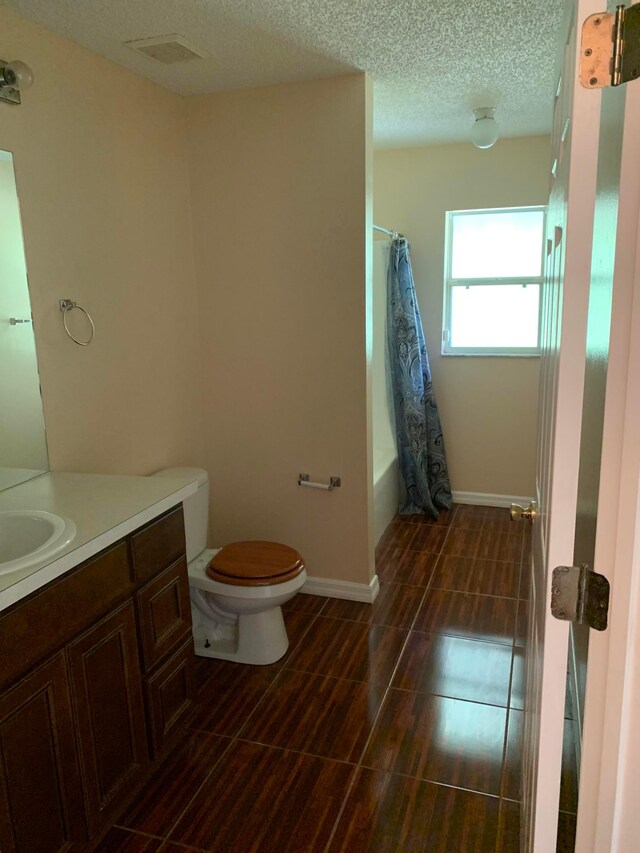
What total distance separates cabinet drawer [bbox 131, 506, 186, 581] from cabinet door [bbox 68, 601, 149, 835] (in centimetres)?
12

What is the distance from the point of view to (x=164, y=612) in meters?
1.92

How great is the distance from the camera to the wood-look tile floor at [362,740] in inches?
68.7

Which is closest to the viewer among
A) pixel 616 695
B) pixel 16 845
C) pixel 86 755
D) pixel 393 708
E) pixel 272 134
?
pixel 616 695

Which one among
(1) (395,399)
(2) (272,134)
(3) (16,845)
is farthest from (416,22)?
(3) (16,845)

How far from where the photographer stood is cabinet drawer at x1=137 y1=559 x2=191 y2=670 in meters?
1.81

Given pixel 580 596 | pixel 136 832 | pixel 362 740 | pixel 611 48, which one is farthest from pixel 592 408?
pixel 136 832

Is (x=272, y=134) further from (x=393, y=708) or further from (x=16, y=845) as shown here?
(x=16, y=845)

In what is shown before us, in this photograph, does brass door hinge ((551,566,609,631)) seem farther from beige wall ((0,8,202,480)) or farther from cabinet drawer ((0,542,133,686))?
beige wall ((0,8,202,480))

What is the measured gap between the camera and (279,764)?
78.5 inches

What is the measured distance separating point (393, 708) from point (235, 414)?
1537 mm

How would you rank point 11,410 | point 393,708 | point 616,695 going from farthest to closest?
point 393,708
point 11,410
point 616,695

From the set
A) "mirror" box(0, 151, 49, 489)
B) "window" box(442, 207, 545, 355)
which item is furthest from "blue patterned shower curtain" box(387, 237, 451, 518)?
"mirror" box(0, 151, 49, 489)

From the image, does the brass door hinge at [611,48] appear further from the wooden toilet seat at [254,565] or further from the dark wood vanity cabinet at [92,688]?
the wooden toilet seat at [254,565]

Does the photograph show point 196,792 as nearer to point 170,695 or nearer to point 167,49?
point 170,695
